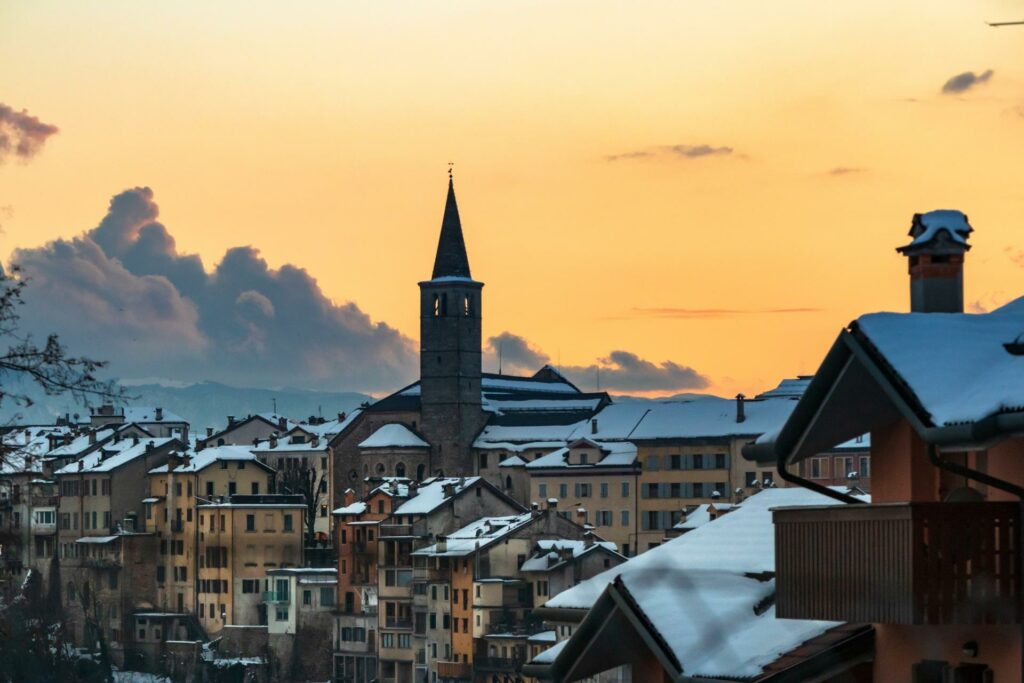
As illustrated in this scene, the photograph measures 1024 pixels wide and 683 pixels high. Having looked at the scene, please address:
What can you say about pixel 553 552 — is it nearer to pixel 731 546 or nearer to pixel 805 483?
pixel 731 546

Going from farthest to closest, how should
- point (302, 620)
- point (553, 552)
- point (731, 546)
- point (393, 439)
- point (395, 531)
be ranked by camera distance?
point (393, 439) → point (302, 620) → point (395, 531) → point (553, 552) → point (731, 546)

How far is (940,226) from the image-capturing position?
1020cm

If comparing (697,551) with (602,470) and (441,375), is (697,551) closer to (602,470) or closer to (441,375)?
(602,470)

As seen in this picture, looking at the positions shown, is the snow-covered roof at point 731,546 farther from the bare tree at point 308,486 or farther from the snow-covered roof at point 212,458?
the bare tree at point 308,486

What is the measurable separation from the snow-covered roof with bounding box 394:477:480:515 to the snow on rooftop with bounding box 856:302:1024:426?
330 feet

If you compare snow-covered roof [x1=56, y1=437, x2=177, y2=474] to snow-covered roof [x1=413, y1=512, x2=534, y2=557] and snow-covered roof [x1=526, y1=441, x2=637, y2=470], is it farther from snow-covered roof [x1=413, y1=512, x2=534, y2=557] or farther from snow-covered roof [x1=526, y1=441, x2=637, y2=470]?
snow-covered roof [x1=413, y1=512, x2=534, y2=557]

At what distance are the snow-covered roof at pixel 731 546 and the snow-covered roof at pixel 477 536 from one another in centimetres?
8596

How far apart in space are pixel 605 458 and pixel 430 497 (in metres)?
16.6

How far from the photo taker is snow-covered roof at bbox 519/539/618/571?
9445cm

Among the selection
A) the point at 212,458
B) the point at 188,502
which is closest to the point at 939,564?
the point at 188,502

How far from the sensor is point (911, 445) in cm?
1011

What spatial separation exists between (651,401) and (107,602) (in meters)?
32.8

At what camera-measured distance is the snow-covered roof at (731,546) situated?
12844 millimetres

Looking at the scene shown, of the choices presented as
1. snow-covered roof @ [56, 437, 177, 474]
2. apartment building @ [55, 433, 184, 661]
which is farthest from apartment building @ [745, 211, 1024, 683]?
snow-covered roof @ [56, 437, 177, 474]
